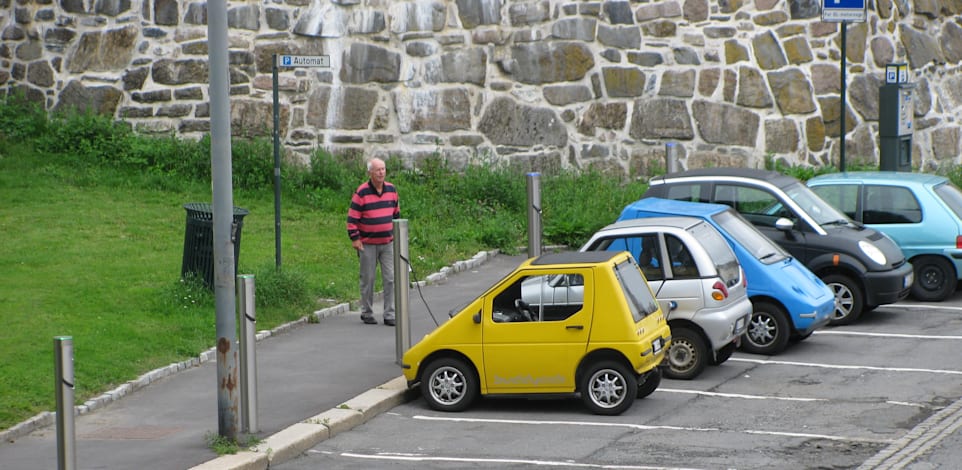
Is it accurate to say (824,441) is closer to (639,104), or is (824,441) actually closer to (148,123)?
(639,104)

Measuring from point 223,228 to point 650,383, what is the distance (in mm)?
4042

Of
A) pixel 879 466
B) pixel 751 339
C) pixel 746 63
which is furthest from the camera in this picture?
pixel 746 63

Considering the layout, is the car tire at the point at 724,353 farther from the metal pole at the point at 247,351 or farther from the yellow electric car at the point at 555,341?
the metal pole at the point at 247,351

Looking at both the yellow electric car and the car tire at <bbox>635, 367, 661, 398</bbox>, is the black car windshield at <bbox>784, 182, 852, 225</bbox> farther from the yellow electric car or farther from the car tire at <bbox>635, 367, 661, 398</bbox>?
the car tire at <bbox>635, 367, 661, 398</bbox>

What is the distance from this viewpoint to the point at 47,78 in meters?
23.4

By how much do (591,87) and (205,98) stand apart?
6.50m

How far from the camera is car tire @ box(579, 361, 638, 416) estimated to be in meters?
11.6

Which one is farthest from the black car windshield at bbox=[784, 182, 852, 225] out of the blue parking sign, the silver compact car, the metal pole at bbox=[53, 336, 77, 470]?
the metal pole at bbox=[53, 336, 77, 470]

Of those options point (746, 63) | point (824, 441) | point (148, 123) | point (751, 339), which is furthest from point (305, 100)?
point (824, 441)

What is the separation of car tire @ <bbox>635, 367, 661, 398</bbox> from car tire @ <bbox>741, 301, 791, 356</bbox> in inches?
88.0

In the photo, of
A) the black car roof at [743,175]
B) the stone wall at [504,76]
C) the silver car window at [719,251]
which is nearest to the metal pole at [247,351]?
the silver car window at [719,251]

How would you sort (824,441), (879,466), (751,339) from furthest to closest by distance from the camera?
(751,339) → (824,441) → (879,466)

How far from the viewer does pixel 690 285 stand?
42.8 feet

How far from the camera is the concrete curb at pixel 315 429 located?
10.1 metres
